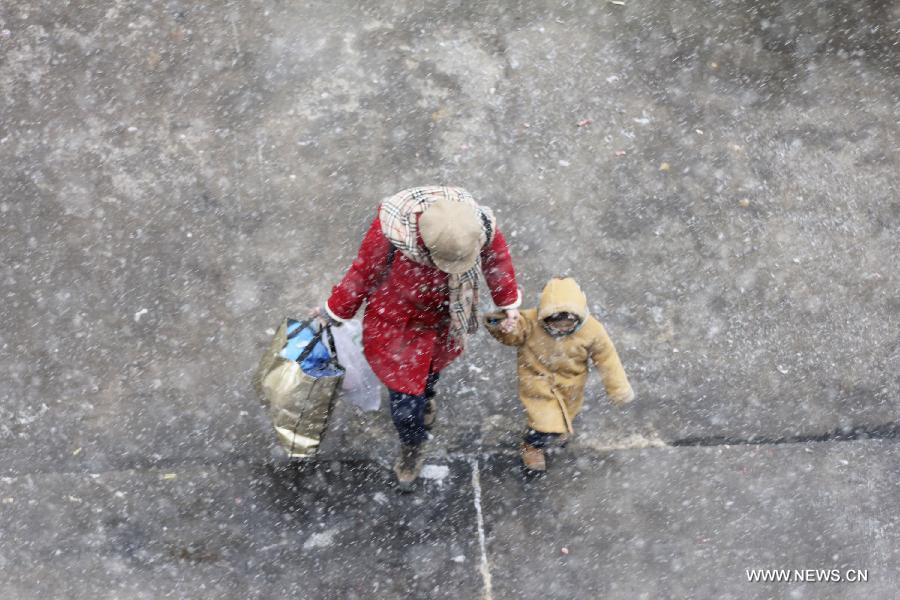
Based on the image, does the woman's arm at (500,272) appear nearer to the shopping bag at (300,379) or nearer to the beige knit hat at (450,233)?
the beige knit hat at (450,233)

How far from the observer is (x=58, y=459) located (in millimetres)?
4262

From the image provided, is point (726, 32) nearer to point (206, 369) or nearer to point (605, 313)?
point (605, 313)

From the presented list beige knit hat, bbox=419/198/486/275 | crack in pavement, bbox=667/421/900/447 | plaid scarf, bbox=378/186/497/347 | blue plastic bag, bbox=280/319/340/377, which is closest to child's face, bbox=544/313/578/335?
plaid scarf, bbox=378/186/497/347

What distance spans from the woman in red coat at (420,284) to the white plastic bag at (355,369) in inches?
4.5

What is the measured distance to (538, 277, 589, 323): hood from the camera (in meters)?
3.45

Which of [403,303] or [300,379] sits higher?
[403,303]

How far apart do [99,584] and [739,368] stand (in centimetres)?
346

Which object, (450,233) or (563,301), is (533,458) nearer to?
(563,301)

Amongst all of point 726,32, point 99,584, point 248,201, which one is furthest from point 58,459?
point 726,32

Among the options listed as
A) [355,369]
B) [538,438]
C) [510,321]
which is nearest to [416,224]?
[510,321]

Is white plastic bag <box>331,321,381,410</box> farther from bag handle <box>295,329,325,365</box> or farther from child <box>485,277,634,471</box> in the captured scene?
child <box>485,277,634,471</box>

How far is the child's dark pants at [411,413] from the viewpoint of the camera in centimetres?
375

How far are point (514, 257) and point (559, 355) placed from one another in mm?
1126

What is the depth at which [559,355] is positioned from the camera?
3705mm
